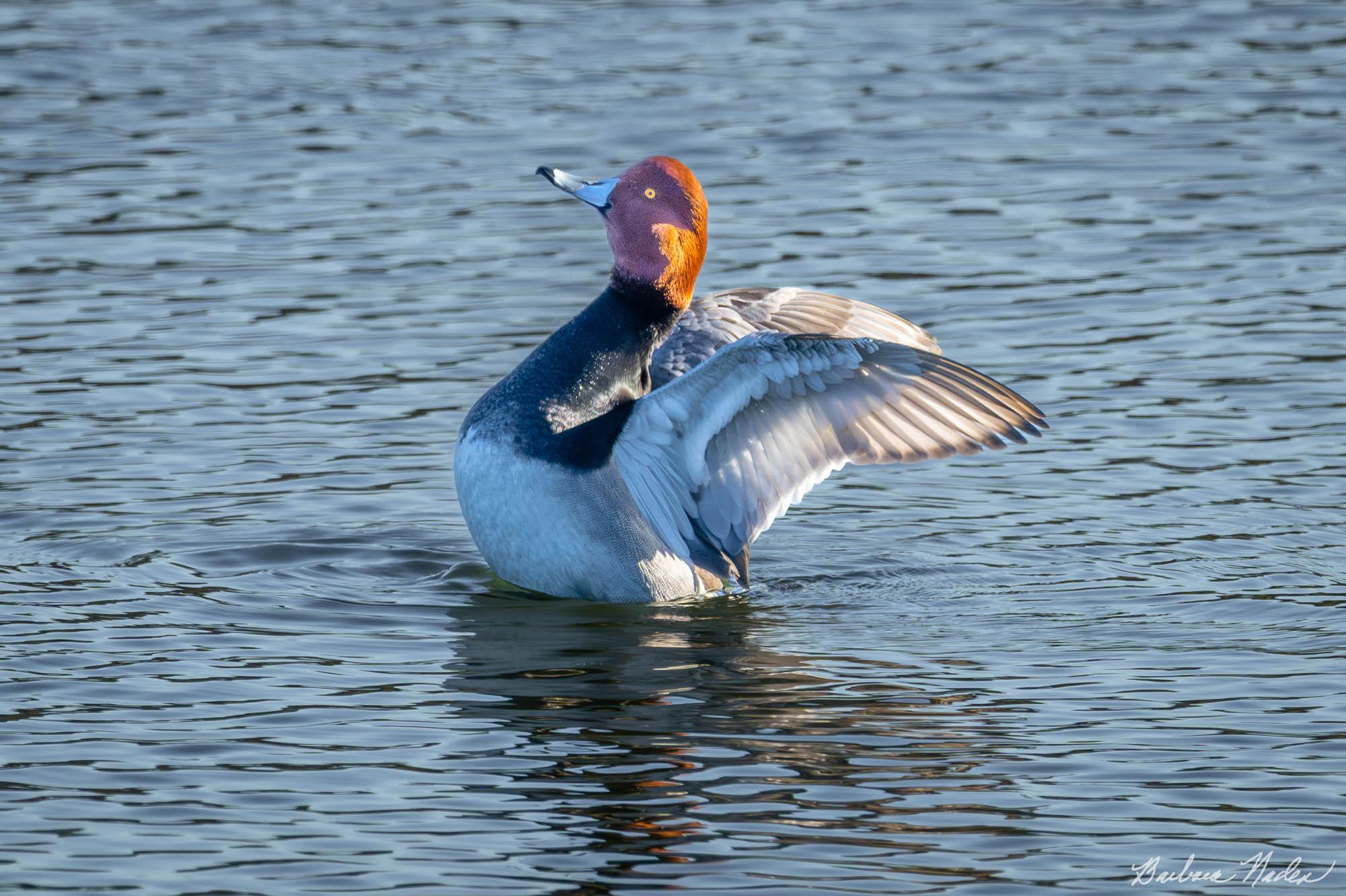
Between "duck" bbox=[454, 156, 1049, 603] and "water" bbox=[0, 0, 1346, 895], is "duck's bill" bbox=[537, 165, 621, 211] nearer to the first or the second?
"duck" bbox=[454, 156, 1049, 603]

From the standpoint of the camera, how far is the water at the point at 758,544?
550 centimetres

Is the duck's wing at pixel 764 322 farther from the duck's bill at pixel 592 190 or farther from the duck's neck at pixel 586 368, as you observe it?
the duck's bill at pixel 592 190

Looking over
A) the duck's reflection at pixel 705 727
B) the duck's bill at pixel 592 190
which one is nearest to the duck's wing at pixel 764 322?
the duck's bill at pixel 592 190

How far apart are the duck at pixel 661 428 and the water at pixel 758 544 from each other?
0.30 m

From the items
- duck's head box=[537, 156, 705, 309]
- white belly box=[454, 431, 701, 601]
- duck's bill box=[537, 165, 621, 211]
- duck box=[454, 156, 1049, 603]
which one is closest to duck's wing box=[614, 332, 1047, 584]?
duck box=[454, 156, 1049, 603]

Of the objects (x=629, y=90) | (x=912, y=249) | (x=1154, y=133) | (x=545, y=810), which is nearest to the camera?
(x=545, y=810)

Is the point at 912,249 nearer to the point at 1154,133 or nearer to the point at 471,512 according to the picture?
the point at 1154,133

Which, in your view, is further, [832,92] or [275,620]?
[832,92]

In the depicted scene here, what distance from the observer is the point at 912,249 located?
38.5 feet

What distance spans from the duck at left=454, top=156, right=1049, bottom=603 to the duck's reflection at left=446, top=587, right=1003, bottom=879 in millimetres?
285

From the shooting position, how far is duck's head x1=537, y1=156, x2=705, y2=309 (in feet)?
23.9

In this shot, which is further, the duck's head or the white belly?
the duck's head

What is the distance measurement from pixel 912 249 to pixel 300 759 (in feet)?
22.0

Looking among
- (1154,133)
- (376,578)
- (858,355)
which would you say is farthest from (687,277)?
(1154,133)
